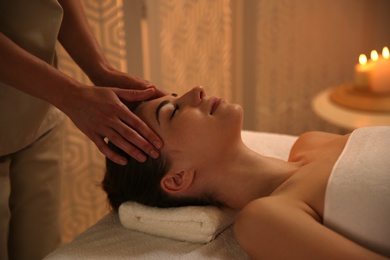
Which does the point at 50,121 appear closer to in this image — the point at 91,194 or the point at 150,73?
the point at 91,194

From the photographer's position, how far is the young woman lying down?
3.76 ft

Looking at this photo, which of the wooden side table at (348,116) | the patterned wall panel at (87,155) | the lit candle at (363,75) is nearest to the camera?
the patterned wall panel at (87,155)

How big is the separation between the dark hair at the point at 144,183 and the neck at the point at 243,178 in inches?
2.0

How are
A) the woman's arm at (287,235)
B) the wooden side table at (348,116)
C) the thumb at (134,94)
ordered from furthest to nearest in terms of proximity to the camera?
the wooden side table at (348,116)
the thumb at (134,94)
the woman's arm at (287,235)

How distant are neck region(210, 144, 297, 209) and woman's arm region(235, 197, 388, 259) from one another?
18cm

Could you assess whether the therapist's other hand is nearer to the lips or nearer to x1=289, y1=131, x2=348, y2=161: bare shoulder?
the lips

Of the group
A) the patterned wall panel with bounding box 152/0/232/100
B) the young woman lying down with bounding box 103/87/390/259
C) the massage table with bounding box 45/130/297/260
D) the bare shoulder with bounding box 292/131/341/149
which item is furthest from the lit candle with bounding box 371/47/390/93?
the massage table with bounding box 45/130/297/260

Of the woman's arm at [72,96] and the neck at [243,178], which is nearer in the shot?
the woman's arm at [72,96]

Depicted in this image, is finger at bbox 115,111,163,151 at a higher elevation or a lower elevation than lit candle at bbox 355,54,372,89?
higher

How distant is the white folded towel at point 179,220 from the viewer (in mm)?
1345

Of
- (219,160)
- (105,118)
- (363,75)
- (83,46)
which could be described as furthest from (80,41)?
(363,75)

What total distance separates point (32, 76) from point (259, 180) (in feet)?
2.23

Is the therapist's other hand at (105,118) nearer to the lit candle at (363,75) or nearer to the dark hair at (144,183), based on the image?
the dark hair at (144,183)

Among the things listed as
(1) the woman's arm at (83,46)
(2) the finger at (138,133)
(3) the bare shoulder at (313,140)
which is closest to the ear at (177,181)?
(2) the finger at (138,133)
